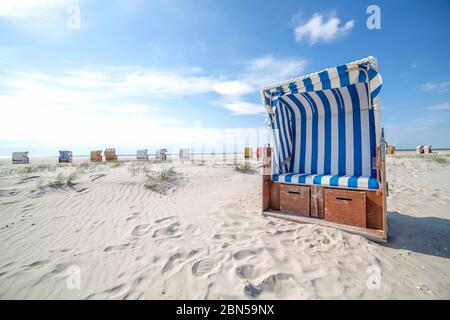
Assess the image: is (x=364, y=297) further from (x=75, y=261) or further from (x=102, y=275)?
(x=75, y=261)

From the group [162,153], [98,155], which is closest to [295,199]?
[162,153]

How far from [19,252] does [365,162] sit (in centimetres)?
555

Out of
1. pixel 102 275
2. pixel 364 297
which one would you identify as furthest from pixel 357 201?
pixel 102 275

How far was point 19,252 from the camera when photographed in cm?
274

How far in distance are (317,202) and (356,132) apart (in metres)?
1.67

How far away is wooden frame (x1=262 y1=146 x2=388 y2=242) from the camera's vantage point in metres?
2.99

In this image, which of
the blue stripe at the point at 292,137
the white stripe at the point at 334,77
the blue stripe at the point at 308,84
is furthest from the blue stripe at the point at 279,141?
the white stripe at the point at 334,77

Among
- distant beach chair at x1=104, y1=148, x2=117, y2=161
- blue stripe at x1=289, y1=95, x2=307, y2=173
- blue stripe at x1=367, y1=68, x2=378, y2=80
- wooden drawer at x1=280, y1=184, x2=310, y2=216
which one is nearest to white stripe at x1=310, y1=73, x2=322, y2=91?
blue stripe at x1=367, y1=68, x2=378, y2=80

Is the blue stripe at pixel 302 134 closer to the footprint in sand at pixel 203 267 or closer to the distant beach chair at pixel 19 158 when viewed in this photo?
the footprint in sand at pixel 203 267

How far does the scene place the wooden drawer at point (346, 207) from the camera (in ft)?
10.5

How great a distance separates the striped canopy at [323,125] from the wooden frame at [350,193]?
0.41m

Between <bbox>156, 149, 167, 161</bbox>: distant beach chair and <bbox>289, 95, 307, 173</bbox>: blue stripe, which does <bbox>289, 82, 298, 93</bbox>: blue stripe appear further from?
<bbox>156, 149, 167, 161</bbox>: distant beach chair

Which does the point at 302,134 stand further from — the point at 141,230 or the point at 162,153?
the point at 162,153

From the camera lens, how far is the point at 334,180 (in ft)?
11.5
